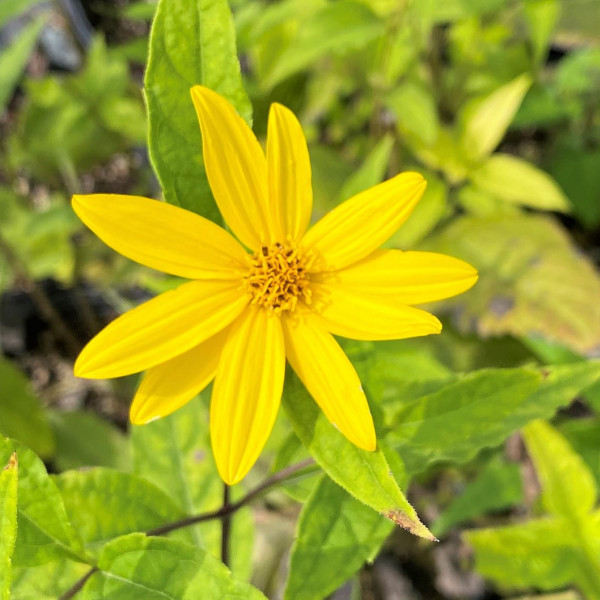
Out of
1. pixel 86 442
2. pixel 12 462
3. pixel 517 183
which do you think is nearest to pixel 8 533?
pixel 12 462

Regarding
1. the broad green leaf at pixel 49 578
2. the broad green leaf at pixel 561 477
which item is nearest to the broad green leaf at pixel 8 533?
the broad green leaf at pixel 49 578

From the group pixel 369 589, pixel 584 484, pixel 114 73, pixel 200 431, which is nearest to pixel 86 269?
pixel 114 73

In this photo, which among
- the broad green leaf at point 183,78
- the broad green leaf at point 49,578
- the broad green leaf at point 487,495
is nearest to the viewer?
the broad green leaf at point 183,78

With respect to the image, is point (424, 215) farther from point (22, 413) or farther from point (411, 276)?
point (22, 413)

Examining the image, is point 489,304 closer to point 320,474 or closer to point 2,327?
point 320,474

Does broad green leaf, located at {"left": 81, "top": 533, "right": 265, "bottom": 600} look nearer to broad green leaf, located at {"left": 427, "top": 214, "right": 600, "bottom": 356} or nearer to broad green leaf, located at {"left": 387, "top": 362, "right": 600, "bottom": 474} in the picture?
broad green leaf, located at {"left": 387, "top": 362, "right": 600, "bottom": 474}

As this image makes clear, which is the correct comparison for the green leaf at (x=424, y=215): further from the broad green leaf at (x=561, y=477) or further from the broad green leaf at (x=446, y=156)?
the broad green leaf at (x=561, y=477)
